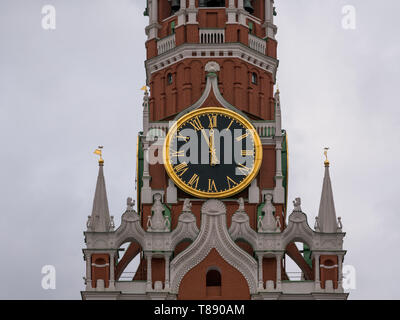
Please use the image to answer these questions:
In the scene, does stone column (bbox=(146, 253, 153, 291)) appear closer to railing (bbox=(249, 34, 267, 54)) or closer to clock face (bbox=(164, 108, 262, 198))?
clock face (bbox=(164, 108, 262, 198))

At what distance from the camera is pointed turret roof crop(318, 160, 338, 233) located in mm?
69312

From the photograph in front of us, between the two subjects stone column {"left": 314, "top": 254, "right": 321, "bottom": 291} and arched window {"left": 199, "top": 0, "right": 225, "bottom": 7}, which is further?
arched window {"left": 199, "top": 0, "right": 225, "bottom": 7}

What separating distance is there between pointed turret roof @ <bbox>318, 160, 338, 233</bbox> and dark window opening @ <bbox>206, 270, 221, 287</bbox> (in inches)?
145

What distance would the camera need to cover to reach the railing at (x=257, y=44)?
74.4 metres

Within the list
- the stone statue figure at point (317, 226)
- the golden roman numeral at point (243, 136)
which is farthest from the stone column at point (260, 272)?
the golden roman numeral at point (243, 136)

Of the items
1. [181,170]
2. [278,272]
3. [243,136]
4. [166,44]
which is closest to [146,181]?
[181,170]

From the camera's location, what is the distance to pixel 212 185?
7056 cm

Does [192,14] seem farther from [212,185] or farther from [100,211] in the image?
[100,211]

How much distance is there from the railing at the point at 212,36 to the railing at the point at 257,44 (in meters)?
1.04

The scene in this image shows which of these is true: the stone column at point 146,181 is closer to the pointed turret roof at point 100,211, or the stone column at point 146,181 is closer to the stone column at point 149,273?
the pointed turret roof at point 100,211

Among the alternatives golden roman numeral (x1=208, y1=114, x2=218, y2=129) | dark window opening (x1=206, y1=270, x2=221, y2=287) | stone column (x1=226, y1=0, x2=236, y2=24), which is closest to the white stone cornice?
stone column (x1=226, y1=0, x2=236, y2=24)

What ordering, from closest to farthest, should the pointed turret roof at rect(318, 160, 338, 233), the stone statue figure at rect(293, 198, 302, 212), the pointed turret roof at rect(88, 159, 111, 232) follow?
the pointed turret roof at rect(88, 159, 111, 232) → the pointed turret roof at rect(318, 160, 338, 233) → the stone statue figure at rect(293, 198, 302, 212)
